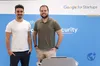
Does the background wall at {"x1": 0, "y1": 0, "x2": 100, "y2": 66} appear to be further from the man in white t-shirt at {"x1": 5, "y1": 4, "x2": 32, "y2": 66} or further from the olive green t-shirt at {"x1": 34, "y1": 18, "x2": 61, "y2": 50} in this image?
the man in white t-shirt at {"x1": 5, "y1": 4, "x2": 32, "y2": 66}

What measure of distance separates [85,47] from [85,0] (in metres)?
0.88

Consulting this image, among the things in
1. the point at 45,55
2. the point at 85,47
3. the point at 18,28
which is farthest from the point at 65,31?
the point at 18,28

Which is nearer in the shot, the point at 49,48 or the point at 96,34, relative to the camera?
the point at 49,48

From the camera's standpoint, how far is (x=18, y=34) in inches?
125

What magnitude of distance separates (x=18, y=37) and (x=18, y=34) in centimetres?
5

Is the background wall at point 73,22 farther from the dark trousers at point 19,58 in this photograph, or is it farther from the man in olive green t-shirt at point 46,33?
the dark trousers at point 19,58

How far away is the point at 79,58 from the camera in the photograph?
3.93 meters

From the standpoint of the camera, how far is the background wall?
150 inches

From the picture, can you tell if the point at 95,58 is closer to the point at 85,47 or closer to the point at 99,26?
the point at 85,47

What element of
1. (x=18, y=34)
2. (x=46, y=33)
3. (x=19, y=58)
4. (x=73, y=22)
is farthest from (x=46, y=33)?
(x=73, y=22)

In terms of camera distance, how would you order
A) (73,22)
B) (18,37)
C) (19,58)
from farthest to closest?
(73,22)
(19,58)
(18,37)

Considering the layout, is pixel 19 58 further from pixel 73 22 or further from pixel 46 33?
pixel 73 22

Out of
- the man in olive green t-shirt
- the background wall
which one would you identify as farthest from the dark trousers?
the background wall

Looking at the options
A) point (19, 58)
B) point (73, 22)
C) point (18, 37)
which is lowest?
point (19, 58)
